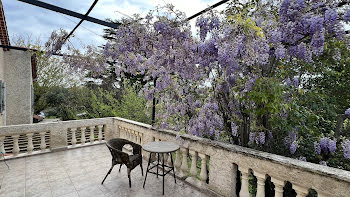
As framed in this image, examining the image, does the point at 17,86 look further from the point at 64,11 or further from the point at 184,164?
the point at 184,164

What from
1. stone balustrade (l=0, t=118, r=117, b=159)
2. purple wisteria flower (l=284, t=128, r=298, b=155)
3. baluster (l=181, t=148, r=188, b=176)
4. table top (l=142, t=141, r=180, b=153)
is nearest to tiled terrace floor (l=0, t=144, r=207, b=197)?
baluster (l=181, t=148, r=188, b=176)

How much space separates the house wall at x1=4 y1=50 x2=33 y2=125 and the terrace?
337cm

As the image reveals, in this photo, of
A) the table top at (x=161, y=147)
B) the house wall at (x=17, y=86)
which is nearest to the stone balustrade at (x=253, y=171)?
the table top at (x=161, y=147)

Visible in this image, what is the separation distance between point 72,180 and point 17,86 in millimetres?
5401

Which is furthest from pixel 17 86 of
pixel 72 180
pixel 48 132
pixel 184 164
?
pixel 184 164

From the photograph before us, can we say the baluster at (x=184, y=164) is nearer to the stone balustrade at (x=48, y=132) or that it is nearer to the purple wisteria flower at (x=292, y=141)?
the purple wisteria flower at (x=292, y=141)

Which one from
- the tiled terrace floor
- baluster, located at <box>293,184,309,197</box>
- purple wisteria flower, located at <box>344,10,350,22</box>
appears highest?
purple wisteria flower, located at <box>344,10,350,22</box>

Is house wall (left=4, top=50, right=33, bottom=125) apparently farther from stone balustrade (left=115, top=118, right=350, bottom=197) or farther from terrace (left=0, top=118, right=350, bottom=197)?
stone balustrade (left=115, top=118, right=350, bottom=197)

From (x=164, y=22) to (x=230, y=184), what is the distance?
2.28m

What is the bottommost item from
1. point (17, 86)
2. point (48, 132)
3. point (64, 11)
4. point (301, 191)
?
point (48, 132)

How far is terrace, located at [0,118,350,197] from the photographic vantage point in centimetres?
179

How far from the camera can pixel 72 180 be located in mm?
3023

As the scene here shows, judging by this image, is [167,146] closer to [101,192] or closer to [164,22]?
[101,192]

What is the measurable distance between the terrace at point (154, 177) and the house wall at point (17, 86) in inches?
133
